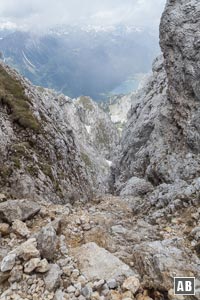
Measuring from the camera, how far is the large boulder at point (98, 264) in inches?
410

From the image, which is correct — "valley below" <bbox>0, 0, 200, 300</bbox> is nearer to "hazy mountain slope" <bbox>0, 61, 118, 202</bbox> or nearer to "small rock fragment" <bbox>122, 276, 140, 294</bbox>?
"small rock fragment" <bbox>122, 276, 140, 294</bbox>

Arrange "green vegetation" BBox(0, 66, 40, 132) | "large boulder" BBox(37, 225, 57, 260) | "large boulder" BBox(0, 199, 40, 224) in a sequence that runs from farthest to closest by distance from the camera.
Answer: "green vegetation" BBox(0, 66, 40, 132) → "large boulder" BBox(0, 199, 40, 224) → "large boulder" BBox(37, 225, 57, 260)

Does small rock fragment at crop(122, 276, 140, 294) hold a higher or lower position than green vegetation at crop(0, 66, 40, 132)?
lower

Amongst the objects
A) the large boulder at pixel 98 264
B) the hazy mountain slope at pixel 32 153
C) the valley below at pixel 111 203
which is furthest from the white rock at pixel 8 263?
the hazy mountain slope at pixel 32 153

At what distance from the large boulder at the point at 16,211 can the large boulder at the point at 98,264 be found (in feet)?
13.0

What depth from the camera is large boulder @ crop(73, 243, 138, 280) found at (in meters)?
10.4

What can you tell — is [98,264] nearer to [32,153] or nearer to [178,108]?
[32,153]

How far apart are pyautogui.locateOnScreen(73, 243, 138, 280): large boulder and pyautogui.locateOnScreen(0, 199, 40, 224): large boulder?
3.97 metres

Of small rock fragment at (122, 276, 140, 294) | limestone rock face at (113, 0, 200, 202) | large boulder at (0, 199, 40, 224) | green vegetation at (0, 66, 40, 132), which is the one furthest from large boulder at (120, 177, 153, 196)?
small rock fragment at (122, 276, 140, 294)

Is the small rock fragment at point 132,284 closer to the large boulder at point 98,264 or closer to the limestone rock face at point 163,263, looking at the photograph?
the limestone rock face at point 163,263

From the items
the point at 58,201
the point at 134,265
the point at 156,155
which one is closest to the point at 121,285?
the point at 134,265

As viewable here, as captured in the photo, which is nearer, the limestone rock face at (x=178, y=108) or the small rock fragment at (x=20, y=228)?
the small rock fragment at (x=20, y=228)

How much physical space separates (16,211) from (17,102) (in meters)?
30.1

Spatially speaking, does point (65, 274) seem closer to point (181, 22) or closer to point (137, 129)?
point (181, 22)
